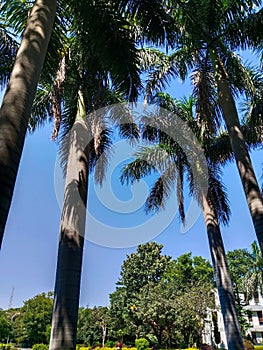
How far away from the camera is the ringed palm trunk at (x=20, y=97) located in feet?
8.16

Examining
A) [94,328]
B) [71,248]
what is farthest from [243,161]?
[94,328]

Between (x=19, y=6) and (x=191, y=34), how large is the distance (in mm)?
4024

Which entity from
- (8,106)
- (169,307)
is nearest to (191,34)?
(8,106)

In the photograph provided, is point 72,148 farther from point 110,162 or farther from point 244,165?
point 244,165

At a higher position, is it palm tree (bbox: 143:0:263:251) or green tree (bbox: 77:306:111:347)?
palm tree (bbox: 143:0:263:251)

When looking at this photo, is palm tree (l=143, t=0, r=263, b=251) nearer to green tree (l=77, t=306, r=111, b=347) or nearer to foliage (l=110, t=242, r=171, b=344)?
foliage (l=110, t=242, r=171, b=344)

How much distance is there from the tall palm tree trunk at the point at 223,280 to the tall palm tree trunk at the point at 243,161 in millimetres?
4038

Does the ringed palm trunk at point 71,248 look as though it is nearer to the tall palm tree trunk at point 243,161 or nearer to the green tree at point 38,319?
the tall palm tree trunk at point 243,161

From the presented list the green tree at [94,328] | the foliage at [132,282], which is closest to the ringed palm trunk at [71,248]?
the foliage at [132,282]

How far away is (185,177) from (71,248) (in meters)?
7.93

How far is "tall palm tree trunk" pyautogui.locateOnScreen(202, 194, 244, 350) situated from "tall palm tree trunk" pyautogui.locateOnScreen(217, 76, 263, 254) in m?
4.04

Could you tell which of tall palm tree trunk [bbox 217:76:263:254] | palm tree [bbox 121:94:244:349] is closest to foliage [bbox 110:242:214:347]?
palm tree [bbox 121:94:244:349]

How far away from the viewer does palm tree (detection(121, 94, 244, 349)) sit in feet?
30.0

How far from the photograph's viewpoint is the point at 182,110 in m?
11.7
